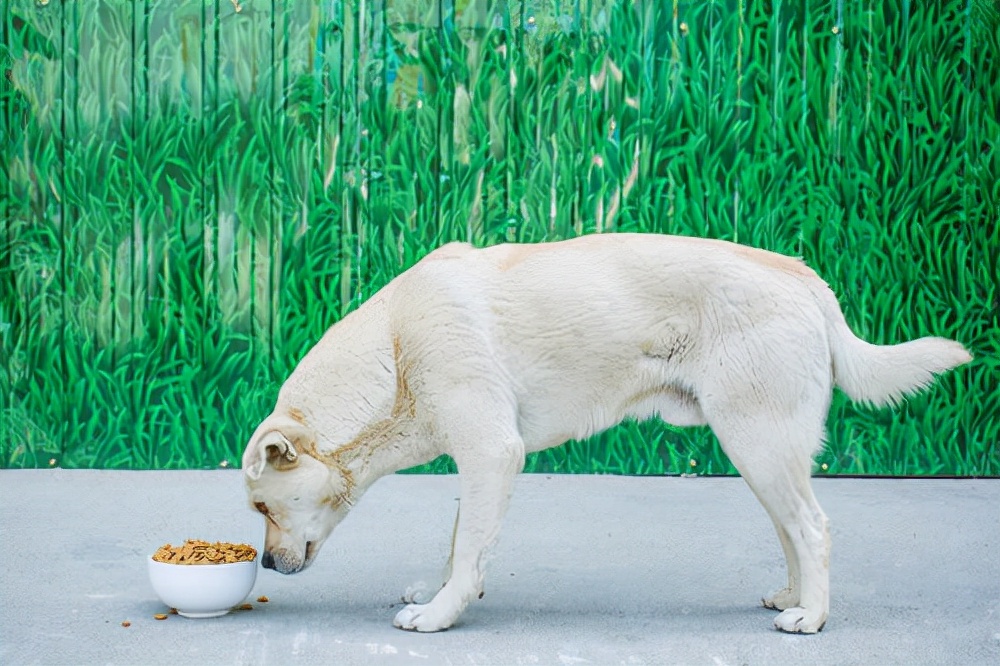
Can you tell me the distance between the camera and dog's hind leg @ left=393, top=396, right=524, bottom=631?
336cm

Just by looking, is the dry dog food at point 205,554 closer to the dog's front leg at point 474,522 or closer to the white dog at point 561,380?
the white dog at point 561,380

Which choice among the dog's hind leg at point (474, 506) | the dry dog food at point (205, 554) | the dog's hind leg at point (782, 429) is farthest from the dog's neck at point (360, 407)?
the dog's hind leg at point (782, 429)

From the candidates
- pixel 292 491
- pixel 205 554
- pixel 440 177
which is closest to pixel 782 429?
pixel 292 491

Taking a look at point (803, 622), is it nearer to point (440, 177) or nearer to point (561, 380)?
point (561, 380)

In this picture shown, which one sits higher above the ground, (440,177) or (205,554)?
(440,177)

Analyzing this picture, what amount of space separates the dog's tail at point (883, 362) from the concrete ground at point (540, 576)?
0.70m

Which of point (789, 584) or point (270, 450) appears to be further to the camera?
point (789, 584)

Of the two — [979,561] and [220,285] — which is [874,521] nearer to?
[979,561]

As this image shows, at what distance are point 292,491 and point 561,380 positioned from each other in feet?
2.74

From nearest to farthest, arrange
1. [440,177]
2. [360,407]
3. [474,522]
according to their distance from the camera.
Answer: [474,522] → [360,407] → [440,177]

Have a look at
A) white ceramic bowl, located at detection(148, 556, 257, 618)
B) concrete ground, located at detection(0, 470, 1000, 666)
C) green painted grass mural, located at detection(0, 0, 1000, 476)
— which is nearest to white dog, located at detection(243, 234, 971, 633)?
white ceramic bowl, located at detection(148, 556, 257, 618)

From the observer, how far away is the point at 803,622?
3395mm

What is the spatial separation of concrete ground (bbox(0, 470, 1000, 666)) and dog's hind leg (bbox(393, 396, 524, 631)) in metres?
0.07

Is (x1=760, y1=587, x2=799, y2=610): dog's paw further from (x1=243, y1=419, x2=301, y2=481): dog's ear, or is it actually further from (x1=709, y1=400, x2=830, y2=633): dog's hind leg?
(x1=243, y1=419, x2=301, y2=481): dog's ear
